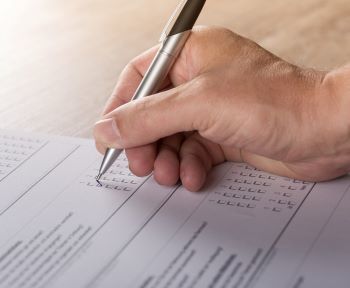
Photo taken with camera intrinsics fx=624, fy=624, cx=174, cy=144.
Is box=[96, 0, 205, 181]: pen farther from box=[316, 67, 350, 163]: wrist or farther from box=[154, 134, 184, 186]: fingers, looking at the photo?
box=[316, 67, 350, 163]: wrist

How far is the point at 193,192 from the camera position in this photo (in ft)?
2.08

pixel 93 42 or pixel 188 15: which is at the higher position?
pixel 188 15

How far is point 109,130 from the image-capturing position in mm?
647

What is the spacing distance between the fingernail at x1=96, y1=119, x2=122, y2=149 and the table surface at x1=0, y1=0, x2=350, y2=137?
16cm

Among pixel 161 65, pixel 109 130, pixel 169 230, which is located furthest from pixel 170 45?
pixel 169 230

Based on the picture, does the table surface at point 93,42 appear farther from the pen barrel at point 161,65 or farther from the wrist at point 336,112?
the wrist at point 336,112

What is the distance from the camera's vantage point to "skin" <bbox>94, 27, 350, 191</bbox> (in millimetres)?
599

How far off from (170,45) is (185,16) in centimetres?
4

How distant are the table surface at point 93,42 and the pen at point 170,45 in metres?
0.14

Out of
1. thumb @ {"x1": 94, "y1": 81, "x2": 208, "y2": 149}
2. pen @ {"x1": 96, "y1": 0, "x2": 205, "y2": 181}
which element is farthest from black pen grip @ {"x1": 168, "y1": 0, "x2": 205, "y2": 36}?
thumb @ {"x1": 94, "y1": 81, "x2": 208, "y2": 149}

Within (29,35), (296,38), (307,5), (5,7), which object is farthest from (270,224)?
(5,7)

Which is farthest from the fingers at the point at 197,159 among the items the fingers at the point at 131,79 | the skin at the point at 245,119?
the fingers at the point at 131,79

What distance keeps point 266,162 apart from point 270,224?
4.2 inches

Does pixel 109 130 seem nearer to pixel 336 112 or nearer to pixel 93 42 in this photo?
pixel 336 112
